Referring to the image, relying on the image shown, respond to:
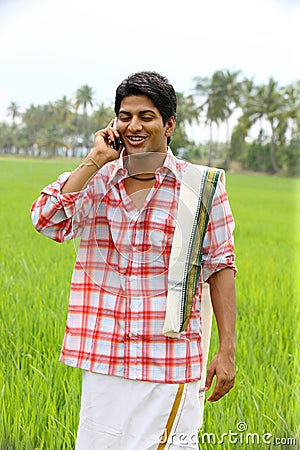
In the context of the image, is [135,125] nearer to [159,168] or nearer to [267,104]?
[159,168]

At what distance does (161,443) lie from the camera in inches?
53.3

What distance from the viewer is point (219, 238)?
1.37 m

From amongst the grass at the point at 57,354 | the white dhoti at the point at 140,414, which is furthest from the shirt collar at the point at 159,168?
the grass at the point at 57,354

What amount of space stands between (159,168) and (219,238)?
0.19 metres

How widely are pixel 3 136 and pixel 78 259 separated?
18.9 feet

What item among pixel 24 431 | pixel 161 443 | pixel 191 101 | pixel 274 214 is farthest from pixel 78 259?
pixel 274 214

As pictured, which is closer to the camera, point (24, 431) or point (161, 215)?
point (161, 215)

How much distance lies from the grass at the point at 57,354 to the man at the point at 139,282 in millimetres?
549

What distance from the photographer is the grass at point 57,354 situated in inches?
77.9

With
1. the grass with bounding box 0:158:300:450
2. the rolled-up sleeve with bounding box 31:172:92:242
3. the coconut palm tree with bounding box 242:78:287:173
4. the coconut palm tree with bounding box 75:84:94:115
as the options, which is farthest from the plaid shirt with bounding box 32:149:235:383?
the coconut palm tree with bounding box 242:78:287:173

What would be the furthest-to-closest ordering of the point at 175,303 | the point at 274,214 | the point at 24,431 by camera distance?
the point at 274,214, the point at 24,431, the point at 175,303

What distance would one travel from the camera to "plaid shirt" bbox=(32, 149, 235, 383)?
134 cm

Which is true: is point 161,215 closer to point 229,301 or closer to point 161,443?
point 229,301

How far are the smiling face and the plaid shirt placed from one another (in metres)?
0.05
